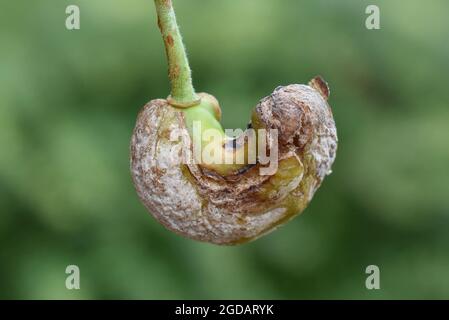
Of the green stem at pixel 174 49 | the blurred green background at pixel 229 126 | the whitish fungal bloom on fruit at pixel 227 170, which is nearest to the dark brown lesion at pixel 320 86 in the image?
the whitish fungal bloom on fruit at pixel 227 170

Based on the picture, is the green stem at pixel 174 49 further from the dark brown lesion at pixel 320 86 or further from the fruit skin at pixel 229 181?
the dark brown lesion at pixel 320 86

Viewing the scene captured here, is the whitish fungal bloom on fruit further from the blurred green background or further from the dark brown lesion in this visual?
the blurred green background

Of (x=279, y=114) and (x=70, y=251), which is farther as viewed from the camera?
(x=70, y=251)

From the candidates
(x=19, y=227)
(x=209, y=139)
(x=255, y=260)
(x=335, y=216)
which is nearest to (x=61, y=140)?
(x=19, y=227)

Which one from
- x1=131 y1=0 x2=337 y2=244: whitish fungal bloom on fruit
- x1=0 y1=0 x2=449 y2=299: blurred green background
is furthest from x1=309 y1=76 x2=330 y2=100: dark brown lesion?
x1=0 y1=0 x2=449 y2=299: blurred green background

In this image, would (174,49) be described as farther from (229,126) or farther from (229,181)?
(229,126)

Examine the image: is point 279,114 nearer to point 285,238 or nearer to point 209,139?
point 209,139
